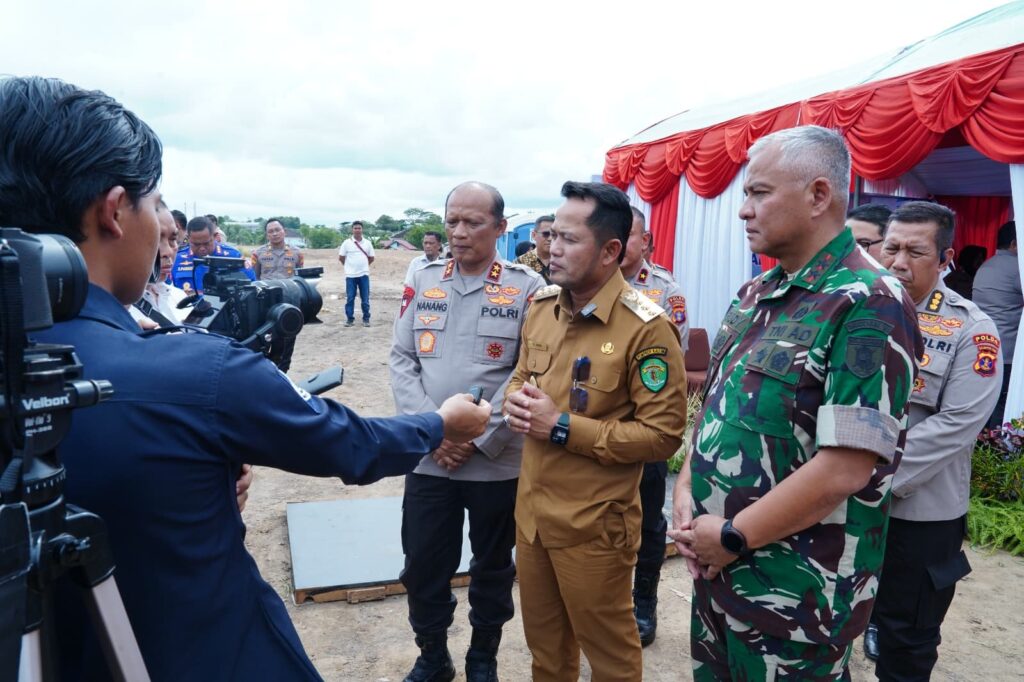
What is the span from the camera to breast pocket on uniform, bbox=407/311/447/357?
9.65 ft

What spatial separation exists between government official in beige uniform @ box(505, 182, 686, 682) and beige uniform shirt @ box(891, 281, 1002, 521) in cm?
86

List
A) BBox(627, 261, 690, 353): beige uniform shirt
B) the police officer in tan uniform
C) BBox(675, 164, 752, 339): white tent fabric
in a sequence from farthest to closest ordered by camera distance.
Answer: the police officer in tan uniform
BBox(675, 164, 752, 339): white tent fabric
BBox(627, 261, 690, 353): beige uniform shirt

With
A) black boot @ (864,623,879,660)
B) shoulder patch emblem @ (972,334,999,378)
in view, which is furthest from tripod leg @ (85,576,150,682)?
black boot @ (864,623,879,660)

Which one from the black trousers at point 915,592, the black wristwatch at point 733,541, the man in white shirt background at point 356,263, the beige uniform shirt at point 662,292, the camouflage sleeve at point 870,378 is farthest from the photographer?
the man in white shirt background at point 356,263

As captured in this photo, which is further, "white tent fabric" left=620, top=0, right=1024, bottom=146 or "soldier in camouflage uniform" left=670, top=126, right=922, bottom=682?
"white tent fabric" left=620, top=0, right=1024, bottom=146

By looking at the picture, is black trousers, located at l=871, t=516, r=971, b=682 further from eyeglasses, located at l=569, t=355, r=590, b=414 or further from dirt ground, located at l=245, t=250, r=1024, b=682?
eyeglasses, located at l=569, t=355, r=590, b=414

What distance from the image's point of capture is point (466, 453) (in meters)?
2.72

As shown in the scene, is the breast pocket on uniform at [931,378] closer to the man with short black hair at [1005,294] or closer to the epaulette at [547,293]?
the epaulette at [547,293]

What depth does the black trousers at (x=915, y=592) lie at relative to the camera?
2375 mm

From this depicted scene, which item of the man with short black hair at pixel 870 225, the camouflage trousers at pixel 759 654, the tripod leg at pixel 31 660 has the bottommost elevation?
the camouflage trousers at pixel 759 654

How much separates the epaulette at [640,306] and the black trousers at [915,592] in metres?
1.17

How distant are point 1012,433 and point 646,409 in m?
3.89

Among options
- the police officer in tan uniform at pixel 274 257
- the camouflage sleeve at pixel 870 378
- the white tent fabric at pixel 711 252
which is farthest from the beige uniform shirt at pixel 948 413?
the police officer in tan uniform at pixel 274 257

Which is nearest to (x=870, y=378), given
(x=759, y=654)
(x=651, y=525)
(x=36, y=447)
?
(x=759, y=654)
